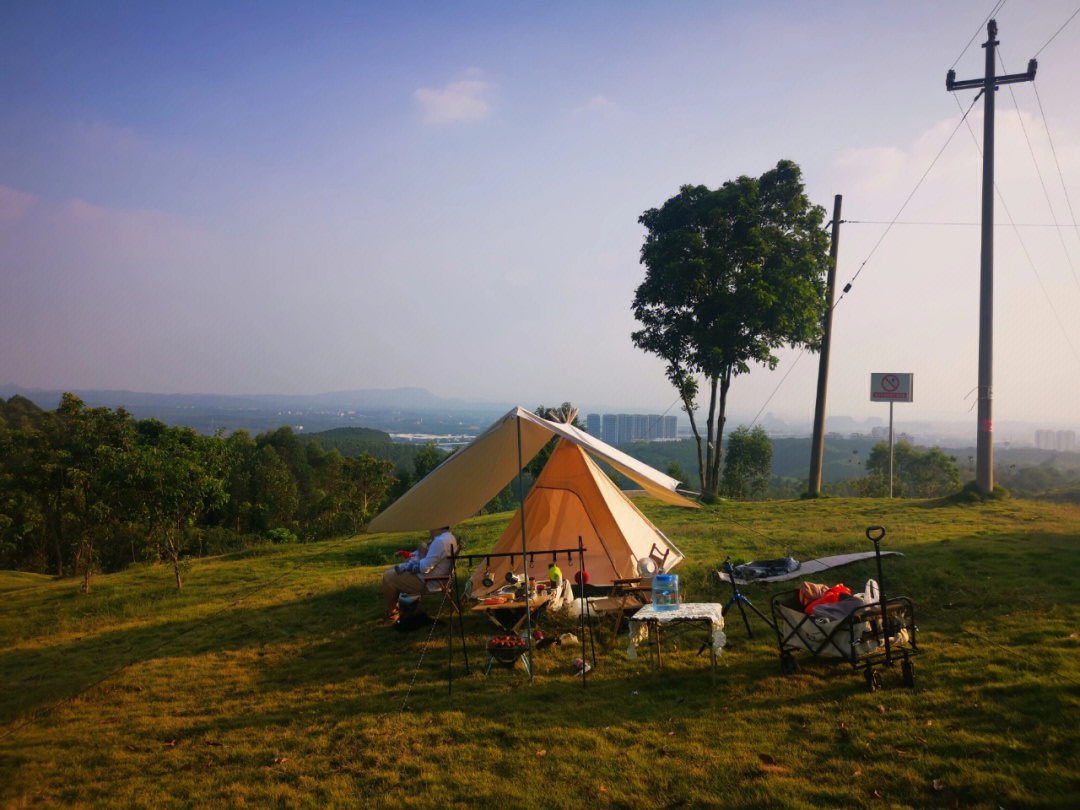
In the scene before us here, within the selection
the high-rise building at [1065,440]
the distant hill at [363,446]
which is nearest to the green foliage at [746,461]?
the distant hill at [363,446]

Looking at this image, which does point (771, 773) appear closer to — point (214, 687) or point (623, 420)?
point (214, 687)

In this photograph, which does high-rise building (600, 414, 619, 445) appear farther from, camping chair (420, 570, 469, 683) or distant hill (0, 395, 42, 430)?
camping chair (420, 570, 469, 683)

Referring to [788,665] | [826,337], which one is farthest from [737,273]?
[788,665]

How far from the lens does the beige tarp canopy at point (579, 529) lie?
9.81m

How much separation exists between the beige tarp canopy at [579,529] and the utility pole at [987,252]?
410 inches

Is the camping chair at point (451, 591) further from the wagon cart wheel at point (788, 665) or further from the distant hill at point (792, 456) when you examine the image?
the distant hill at point (792, 456)

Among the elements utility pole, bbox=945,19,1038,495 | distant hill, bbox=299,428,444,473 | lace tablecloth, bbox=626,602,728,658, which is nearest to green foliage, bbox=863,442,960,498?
utility pole, bbox=945,19,1038,495

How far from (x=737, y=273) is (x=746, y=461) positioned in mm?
17980

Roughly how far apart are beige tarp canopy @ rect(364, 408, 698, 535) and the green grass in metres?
1.55

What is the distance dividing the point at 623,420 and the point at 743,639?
5999cm

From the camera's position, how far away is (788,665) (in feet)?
20.4

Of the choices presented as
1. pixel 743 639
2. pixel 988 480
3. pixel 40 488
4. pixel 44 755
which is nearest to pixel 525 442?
pixel 743 639

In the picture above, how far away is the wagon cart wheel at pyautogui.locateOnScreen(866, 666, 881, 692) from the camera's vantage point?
5.63 metres

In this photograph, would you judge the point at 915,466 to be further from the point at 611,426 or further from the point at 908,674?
the point at 908,674
